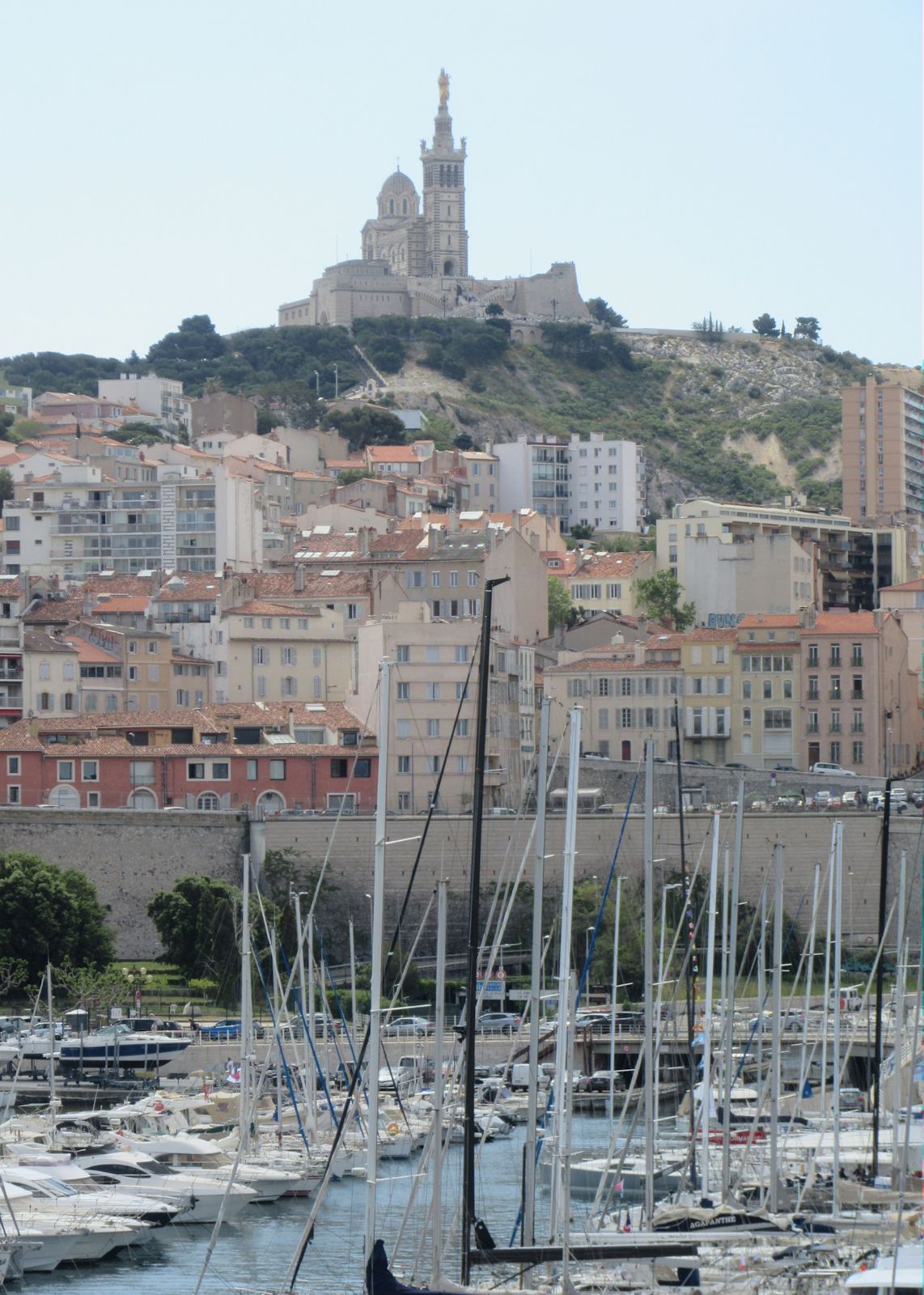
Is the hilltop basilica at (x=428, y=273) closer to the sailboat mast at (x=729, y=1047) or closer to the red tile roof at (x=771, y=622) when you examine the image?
the red tile roof at (x=771, y=622)

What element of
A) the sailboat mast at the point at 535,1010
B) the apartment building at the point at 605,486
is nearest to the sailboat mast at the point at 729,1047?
the sailboat mast at the point at 535,1010

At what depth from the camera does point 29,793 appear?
68.2 meters

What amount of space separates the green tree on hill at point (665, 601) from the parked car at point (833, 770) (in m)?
18.3

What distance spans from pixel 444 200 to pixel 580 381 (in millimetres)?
24730

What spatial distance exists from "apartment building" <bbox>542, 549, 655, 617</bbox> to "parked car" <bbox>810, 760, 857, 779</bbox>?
22935 millimetres

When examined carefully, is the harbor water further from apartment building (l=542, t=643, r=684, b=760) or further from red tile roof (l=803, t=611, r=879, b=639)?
red tile roof (l=803, t=611, r=879, b=639)

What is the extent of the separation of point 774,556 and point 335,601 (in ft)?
63.1

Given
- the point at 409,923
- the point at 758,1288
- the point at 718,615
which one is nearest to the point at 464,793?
the point at 409,923

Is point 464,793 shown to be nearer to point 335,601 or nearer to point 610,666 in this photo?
point 610,666

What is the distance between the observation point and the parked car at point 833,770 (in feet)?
240

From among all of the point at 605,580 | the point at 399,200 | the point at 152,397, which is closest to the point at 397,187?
the point at 399,200

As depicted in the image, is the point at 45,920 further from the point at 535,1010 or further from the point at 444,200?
the point at 444,200

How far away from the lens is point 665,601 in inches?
3816

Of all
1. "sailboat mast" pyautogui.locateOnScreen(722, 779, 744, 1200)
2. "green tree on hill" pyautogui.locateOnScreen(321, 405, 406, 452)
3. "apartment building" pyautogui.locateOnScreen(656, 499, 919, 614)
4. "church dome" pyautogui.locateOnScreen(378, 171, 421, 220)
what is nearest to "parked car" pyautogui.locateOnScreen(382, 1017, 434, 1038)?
"sailboat mast" pyautogui.locateOnScreen(722, 779, 744, 1200)
